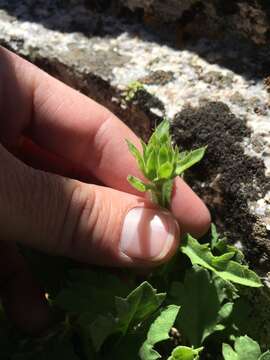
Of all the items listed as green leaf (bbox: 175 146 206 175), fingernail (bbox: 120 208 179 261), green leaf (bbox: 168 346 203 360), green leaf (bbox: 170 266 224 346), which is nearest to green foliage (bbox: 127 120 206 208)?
green leaf (bbox: 175 146 206 175)

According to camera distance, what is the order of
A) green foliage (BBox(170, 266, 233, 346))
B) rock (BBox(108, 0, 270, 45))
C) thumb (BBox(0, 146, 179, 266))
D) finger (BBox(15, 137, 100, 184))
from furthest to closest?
Answer: finger (BBox(15, 137, 100, 184))
rock (BBox(108, 0, 270, 45))
green foliage (BBox(170, 266, 233, 346))
thumb (BBox(0, 146, 179, 266))

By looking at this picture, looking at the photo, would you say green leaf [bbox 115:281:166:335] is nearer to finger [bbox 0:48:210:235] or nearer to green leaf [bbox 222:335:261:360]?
green leaf [bbox 222:335:261:360]

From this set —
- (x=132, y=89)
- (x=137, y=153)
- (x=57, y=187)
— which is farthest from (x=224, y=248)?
(x=132, y=89)

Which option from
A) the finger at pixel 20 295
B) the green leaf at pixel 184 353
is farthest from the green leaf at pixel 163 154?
the finger at pixel 20 295

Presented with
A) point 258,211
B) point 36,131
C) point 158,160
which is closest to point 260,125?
point 258,211

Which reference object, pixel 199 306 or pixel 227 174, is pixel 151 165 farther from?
pixel 199 306

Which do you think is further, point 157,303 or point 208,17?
point 208,17

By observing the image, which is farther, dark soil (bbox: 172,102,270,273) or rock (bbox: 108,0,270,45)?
rock (bbox: 108,0,270,45)
